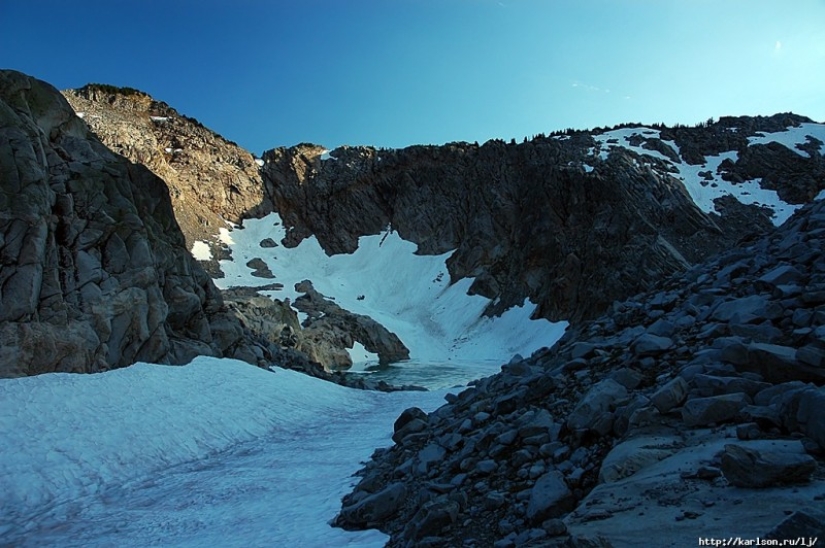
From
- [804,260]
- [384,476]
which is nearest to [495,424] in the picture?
[384,476]

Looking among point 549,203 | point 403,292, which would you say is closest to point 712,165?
point 549,203

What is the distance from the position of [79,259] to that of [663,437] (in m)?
18.4

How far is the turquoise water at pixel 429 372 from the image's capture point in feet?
109

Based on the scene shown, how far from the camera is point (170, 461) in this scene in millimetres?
11438

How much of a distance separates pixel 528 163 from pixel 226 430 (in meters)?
55.8

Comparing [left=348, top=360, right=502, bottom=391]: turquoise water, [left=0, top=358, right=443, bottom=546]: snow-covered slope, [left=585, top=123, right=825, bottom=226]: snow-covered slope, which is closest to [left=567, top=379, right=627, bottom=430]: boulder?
[left=0, top=358, right=443, bottom=546]: snow-covered slope

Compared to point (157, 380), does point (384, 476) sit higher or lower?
lower

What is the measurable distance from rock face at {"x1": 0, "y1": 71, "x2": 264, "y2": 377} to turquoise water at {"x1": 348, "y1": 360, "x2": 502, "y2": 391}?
554 inches

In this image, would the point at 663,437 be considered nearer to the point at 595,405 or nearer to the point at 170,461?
the point at 595,405

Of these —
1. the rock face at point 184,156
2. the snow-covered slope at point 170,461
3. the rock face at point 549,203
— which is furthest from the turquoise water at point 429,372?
the rock face at point 184,156

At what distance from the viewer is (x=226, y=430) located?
14.0 meters

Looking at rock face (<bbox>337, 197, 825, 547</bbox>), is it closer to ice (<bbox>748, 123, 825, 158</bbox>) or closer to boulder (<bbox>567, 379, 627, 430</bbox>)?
boulder (<bbox>567, 379, 627, 430</bbox>)

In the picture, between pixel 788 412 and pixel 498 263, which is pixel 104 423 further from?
pixel 498 263

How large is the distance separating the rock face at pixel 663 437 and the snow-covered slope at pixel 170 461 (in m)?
1.47
